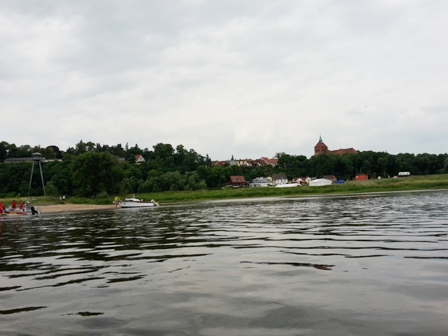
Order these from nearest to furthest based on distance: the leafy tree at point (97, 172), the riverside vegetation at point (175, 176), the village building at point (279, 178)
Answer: the riverside vegetation at point (175, 176) → the leafy tree at point (97, 172) → the village building at point (279, 178)

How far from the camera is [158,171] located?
140 meters

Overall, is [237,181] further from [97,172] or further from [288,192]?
[97,172]

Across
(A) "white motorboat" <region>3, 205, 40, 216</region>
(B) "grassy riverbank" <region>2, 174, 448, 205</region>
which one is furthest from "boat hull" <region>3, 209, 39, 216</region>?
(B) "grassy riverbank" <region>2, 174, 448, 205</region>

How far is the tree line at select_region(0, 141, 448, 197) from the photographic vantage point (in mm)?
91750

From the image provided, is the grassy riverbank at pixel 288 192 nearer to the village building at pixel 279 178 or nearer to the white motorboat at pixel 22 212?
the white motorboat at pixel 22 212

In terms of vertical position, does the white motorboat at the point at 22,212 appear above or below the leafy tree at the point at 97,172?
below

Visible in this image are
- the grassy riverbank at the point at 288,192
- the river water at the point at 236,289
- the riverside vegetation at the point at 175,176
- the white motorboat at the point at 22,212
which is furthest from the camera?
the riverside vegetation at the point at 175,176

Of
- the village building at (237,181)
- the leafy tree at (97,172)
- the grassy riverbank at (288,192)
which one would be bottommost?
the grassy riverbank at (288,192)

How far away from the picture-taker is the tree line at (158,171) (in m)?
91.8

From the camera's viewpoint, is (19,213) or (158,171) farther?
(158,171)

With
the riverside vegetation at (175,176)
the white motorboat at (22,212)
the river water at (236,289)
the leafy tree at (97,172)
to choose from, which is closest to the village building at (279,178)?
the riverside vegetation at (175,176)

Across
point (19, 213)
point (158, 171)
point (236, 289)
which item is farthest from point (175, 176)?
point (236, 289)

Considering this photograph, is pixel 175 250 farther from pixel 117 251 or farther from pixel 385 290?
pixel 385 290

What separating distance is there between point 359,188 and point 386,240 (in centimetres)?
7483
